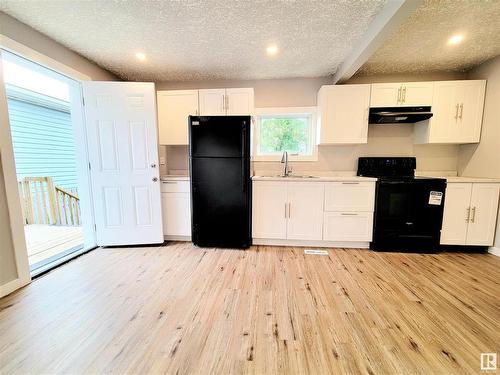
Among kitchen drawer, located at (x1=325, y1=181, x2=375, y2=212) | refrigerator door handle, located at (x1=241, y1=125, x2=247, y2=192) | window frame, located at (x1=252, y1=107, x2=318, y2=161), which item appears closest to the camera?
refrigerator door handle, located at (x1=241, y1=125, x2=247, y2=192)

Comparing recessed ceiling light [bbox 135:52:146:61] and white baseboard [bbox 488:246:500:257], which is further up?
recessed ceiling light [bbox 135:52:146:61]

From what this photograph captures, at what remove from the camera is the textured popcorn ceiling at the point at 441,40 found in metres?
1.66

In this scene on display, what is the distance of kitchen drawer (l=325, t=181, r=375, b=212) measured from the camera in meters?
2.62

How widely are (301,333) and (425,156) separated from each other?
311 centimetres

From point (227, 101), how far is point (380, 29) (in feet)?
5.98

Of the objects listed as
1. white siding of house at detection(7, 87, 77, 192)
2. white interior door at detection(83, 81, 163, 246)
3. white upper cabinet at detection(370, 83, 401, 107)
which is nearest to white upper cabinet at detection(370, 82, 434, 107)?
white upper cabinet at detection(370, 83, 401, 107)

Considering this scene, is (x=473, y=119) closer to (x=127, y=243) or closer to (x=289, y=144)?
(x=289, y=144)

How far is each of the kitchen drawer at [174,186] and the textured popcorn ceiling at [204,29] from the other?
1539 millimetres

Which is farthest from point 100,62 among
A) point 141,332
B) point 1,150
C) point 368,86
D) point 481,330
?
point 481,330

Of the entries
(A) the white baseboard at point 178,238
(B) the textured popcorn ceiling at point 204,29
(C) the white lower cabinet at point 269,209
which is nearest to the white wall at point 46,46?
(B) the textured popcorn ceiling at point 204,29

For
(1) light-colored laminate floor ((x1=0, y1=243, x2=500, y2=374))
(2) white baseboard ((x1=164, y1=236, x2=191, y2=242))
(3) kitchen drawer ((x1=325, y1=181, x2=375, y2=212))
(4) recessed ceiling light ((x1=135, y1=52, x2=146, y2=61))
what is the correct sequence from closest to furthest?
(1) light-colored laminate floor ((x1=0, y1=243, x2=500, y2=374)), (4) recessed ceiling light ((x1=135, y1=52, x2=146, y2=61)), (3) kitchen drawer ((x1=325, y1=181, x2=375, y2=212)), (2) white baseboard ((x1=164, y1=236, x2=191, y2=242))

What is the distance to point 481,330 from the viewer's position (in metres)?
1.35

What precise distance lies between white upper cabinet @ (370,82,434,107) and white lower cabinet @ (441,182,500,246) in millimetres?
1136

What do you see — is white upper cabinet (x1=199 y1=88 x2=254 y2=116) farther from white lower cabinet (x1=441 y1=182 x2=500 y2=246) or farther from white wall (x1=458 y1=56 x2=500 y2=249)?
white wall (x1=458 y1=56 x2=500 y2=249)
